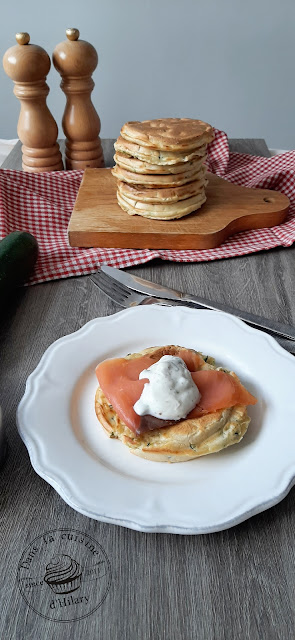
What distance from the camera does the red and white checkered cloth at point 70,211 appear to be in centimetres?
181

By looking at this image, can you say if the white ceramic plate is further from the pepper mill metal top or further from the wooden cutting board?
the pepper mill metal top

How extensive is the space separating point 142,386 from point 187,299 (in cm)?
52

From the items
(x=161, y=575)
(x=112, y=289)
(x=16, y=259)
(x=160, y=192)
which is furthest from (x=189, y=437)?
(x=160, y=192)

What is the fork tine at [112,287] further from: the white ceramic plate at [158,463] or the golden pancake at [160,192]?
the golden pancake at [160,192]

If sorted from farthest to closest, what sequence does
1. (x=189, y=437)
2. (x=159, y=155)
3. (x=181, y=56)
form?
(x=181, y=56), (x=159, y=155), (x=189, y=437)

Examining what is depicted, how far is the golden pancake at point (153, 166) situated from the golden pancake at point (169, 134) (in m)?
0.06

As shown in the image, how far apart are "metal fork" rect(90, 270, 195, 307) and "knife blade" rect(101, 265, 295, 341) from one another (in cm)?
1

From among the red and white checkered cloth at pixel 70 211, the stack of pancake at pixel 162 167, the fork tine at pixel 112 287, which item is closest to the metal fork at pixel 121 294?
the fork tine at pixel 112 287

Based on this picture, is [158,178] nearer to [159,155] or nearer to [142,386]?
[159,155]

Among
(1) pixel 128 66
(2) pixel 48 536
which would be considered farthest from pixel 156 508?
(1) pixel 128 66

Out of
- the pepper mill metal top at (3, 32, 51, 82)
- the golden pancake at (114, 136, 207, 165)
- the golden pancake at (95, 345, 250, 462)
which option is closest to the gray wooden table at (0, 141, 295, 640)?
the golden pancake at (95, 345, 250, 462)

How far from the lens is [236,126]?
14.6 feet

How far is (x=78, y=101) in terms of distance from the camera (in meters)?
2.35

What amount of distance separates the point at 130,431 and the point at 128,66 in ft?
12.1
